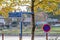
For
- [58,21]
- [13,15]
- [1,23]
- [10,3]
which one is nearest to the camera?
[13,15]

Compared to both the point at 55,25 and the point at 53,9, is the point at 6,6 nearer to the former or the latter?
the point at 53,9

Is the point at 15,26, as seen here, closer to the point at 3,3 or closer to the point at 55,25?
the point at 55,25

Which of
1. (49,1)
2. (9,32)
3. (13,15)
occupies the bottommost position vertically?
(9,32)

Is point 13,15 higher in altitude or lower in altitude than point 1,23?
higher

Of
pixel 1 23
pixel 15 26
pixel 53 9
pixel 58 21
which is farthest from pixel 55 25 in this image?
pixel 53 9

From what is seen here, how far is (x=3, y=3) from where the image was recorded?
8.84m

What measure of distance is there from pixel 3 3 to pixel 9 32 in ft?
33.2

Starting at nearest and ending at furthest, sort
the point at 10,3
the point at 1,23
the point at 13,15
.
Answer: the point at 13,15
the point at 10,3
the point at 1,23

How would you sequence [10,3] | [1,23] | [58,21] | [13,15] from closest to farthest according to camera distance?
[13,15], [10,3], [1,23], [58,21]

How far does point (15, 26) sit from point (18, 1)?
10611 mm

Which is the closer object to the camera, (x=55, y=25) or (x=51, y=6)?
(x=51, y=6)

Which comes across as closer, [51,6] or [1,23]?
[51,6]

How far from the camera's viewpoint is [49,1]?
28.7 feet

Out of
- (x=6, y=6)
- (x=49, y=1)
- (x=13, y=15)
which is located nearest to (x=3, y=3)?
(x=6, y=6)
